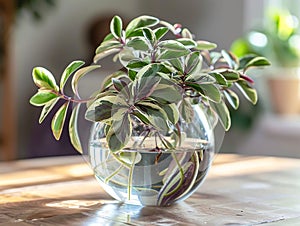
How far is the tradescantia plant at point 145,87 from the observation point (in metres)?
1.01

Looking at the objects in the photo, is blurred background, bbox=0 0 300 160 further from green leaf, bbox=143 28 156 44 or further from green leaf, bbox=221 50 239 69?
green leaf, bbox=143 28 156 44

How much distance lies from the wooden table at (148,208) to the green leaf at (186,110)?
0.15 metres

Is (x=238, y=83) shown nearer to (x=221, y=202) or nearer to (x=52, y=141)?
(x=221, y=202)

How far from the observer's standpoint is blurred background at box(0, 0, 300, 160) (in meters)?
3.12

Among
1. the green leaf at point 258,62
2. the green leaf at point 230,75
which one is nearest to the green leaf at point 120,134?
the green leaf at point 230,75

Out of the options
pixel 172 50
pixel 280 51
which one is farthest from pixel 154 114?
pixel 280 51

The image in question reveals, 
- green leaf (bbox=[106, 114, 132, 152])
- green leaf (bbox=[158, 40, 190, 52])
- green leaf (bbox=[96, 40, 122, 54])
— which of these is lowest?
green leaf (bbox=[106, 114, 132, 152])

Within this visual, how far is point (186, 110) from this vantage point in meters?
1.08

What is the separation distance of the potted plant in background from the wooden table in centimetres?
153

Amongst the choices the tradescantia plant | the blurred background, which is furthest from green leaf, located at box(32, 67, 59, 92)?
the blurred background

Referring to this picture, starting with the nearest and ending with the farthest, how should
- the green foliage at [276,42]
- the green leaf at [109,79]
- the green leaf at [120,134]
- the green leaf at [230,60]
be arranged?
1. the green leaf at [120,134]
2. the green leaf at [109,79]
3. the green leaf at [230,60]
4. the green foliage at [276,42]

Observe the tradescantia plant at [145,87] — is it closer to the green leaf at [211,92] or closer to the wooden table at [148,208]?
the green leaf at [211,92]

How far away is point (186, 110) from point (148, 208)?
17cm

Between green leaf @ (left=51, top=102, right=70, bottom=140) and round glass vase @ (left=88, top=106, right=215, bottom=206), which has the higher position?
green leaf @ (left=51, top=102, right=70, bottom=140)
